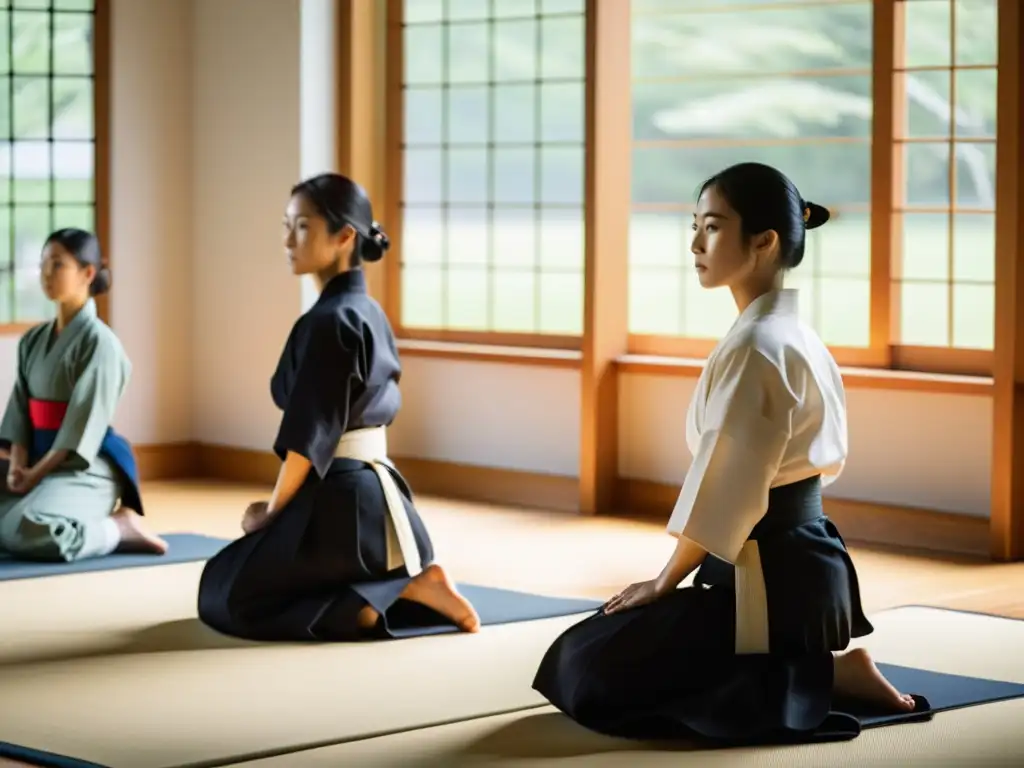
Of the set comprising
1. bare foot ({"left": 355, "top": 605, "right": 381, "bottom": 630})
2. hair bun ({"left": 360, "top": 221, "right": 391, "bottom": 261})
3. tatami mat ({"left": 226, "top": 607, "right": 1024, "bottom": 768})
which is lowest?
tatami mat ({"left": 226, "top": 607, "right": 1024, "bottom": 768})

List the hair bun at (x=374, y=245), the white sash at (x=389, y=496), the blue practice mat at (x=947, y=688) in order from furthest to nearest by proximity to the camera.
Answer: the hair bun at (x=374, y=245)
the white sash at (x=389, y=496)
the blue practice mat at (x=947, y=688)

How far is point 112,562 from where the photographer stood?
5254 millimetres

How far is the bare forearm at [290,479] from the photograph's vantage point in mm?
4332

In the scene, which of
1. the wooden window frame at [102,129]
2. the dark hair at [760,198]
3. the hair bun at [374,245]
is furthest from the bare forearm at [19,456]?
the dark hair at [760,198]

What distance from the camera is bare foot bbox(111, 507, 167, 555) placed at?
5387 mm

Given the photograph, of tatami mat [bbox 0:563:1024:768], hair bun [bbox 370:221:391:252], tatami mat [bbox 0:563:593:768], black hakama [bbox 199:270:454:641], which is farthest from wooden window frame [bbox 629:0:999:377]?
black hakama [bbox 199:270:454:641]

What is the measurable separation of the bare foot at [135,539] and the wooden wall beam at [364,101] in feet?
6.42

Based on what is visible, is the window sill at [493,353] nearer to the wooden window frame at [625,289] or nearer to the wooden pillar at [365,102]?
the wooden window frame at [625,289]

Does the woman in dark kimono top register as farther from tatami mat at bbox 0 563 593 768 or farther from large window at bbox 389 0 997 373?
large window at bbox 389 0 997 373

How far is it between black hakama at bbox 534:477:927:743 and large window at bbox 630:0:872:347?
9.19ft

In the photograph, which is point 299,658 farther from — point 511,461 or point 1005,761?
Result: point 511,461

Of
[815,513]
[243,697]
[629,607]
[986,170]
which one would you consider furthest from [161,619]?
[986,170]

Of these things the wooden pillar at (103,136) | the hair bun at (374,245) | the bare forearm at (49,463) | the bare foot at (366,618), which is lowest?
the bare foot at (366,618)

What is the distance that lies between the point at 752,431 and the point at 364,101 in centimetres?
420
